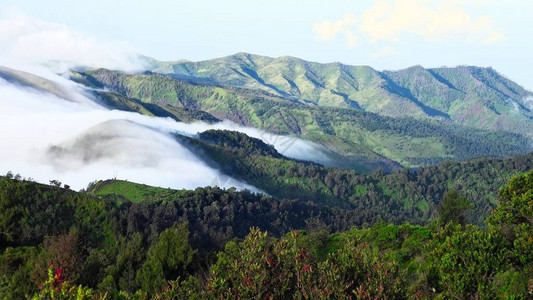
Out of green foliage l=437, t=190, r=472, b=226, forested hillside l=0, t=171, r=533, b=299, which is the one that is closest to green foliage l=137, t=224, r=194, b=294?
forested hillside l=0, t=171, r=533, b=299

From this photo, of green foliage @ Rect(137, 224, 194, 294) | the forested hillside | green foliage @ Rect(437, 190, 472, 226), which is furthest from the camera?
green foliage @ Rect(437, 190, 472, 226)

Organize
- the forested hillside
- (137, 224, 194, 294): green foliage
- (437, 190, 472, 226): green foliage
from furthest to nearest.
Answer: (437, 190, 472, 226): green foliage < (137, 224, 194, 294): green foliage < the forested hillside

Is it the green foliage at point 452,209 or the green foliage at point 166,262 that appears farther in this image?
the green foliage at point 452,209

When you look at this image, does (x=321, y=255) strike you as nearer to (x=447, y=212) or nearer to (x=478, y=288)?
(x=447, y=212)

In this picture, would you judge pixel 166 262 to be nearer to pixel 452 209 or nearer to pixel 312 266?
pixel 312 266

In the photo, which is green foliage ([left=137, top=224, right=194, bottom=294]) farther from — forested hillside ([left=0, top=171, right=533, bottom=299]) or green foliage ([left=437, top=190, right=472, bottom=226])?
green foliage ([left=437, top=190, right=472, bottom=226])

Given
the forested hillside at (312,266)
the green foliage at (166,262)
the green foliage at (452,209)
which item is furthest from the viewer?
the green foliage at (452,209)

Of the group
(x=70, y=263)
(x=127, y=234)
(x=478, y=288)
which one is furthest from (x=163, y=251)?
(x=127, y=234)

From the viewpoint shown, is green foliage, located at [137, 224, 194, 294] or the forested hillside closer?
the forested hillside

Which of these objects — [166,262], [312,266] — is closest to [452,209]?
[166,262]

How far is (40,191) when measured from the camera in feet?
510

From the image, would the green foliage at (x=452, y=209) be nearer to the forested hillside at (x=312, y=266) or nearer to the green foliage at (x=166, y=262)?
the forested hillside at (x=312, y=266)

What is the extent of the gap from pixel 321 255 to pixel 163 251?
49259 mm

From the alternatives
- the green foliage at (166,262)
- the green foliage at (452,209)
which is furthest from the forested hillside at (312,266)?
the green foliage at (452,209)
